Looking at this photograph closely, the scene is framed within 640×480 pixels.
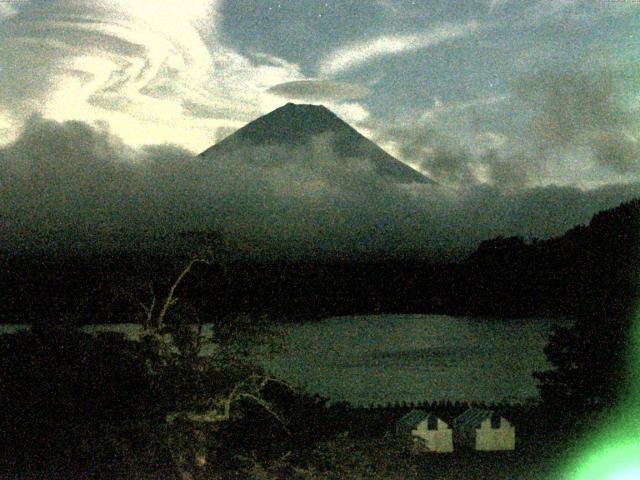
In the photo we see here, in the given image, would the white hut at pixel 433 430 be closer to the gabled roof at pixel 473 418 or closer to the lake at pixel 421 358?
the gabled roof at pixel 473 418

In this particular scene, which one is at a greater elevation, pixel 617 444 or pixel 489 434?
pixel 617 444

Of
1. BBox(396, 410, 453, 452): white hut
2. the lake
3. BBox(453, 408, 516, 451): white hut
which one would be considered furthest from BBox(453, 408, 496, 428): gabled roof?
the lake

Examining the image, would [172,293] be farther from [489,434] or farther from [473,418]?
[473,418]

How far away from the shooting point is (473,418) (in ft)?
42.1

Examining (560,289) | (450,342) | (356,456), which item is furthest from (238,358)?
(450,342)

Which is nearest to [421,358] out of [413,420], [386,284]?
[386,284]

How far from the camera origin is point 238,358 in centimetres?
469

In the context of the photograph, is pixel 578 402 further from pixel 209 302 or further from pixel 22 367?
pixel 22 367

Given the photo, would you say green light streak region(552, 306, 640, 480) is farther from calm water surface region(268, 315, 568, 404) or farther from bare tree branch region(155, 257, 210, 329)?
calm water surface region(268, 315, 568, 404)

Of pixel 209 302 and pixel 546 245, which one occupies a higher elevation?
pixel 546 245

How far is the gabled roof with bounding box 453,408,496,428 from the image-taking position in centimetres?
1239

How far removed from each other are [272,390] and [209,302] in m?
1.50

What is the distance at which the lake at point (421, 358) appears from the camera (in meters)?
23.9

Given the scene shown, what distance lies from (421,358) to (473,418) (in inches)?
747
